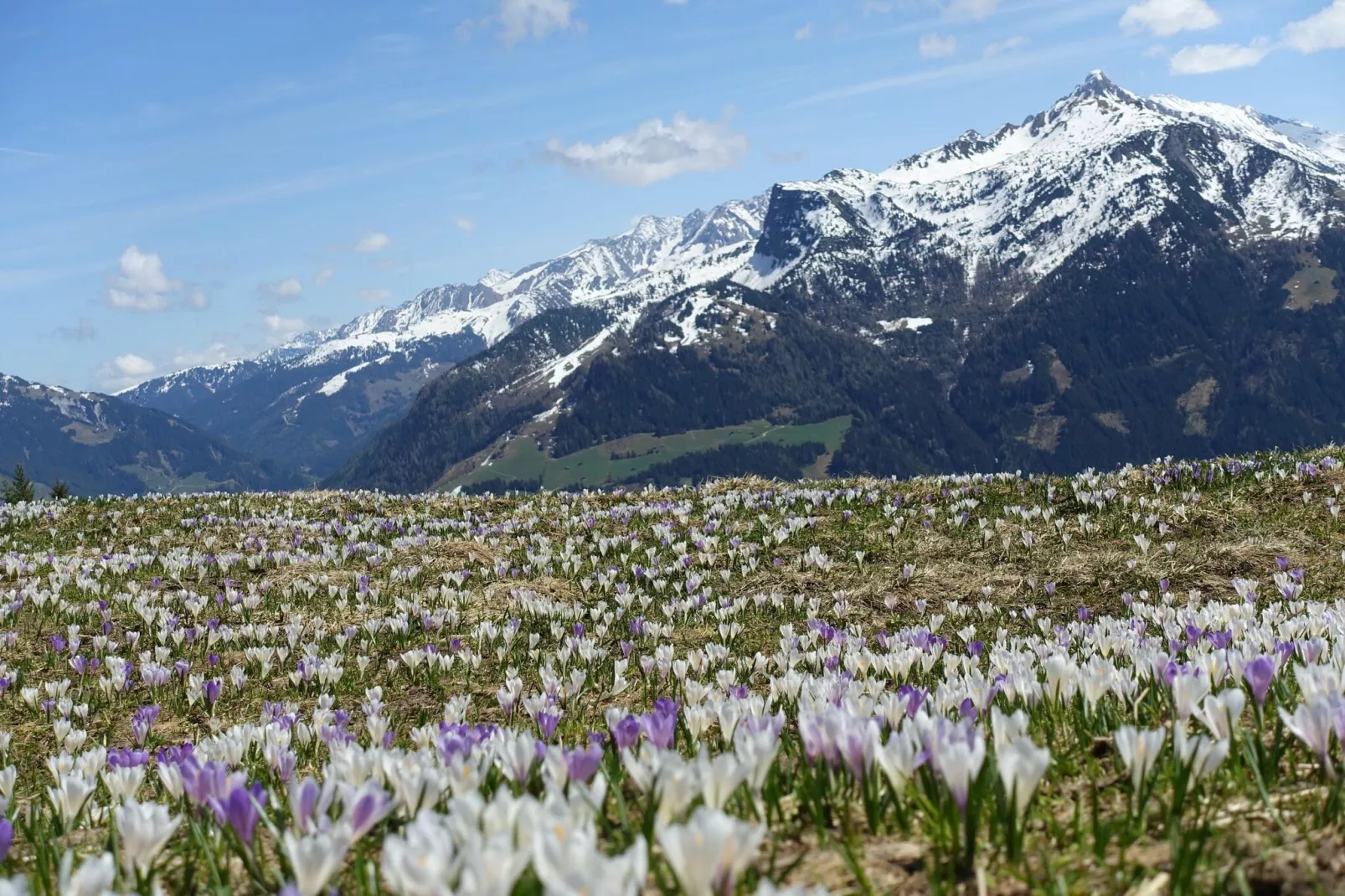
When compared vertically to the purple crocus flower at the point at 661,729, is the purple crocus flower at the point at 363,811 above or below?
above

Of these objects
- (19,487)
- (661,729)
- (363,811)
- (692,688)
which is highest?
(19,487)

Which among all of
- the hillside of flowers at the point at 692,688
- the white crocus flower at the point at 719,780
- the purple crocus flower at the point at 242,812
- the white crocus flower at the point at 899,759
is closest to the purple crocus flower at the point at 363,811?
the hillside of flowers at the point at 692,688

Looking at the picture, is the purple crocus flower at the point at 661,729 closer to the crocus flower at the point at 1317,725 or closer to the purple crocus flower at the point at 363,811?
Result: the purple crocus flower at the point at 363,811

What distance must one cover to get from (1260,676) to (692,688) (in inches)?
109

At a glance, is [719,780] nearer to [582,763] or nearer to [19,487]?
[582,763]

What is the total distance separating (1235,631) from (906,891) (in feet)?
15.6

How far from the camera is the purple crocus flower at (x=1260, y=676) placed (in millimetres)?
3543

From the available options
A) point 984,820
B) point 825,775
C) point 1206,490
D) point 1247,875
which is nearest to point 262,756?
point 825,775

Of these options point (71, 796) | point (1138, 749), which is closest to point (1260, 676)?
point (1138, 749)

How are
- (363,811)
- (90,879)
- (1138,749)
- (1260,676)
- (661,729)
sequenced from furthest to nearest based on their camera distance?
(1260,676)
(661,729)
(1138,749)
(363,811)
(90,879)

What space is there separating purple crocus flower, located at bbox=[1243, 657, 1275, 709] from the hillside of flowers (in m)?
0.01

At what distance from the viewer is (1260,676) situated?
355 cm

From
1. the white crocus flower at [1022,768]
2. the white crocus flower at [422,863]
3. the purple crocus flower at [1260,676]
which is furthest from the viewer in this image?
the purple crocus flower at [1260,676]

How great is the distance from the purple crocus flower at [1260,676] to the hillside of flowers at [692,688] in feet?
0.04
